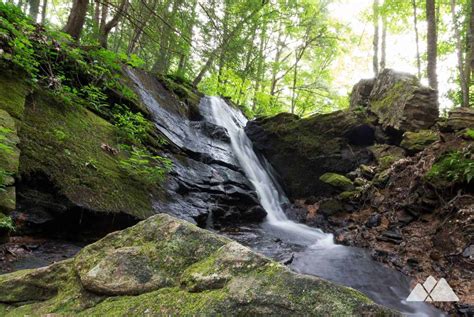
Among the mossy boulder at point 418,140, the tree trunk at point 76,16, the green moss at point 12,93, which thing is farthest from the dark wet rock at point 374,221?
the tree trunk at point 76,16

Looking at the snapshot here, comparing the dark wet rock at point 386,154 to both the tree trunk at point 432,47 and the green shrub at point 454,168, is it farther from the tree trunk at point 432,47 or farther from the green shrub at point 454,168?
the tree trunk at point 432,47

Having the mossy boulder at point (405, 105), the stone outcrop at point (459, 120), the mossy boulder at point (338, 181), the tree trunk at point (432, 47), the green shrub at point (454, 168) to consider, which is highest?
the tree trunk at point (432, 47)

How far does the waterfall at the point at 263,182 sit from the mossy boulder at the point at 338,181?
4.76 ft

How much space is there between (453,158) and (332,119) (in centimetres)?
489

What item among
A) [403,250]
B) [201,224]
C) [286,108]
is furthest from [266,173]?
[286,108]

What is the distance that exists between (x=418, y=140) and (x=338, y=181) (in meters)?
2.32

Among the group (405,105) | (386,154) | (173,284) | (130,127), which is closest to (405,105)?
(405,105)

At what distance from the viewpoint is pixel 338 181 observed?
913 cm

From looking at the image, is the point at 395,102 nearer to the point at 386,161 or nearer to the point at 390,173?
the point at 386,161

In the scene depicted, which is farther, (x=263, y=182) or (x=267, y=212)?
(x=263, y=182)

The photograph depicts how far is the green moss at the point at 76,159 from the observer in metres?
4.36

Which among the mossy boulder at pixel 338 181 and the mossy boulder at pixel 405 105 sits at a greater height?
the mossy boulder at pixel 405 105

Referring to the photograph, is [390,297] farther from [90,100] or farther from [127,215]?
[90,100]

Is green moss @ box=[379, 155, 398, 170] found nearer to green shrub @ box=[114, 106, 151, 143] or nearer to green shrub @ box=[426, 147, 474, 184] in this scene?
green shrub @ box=[426, 147, 474, 184]
